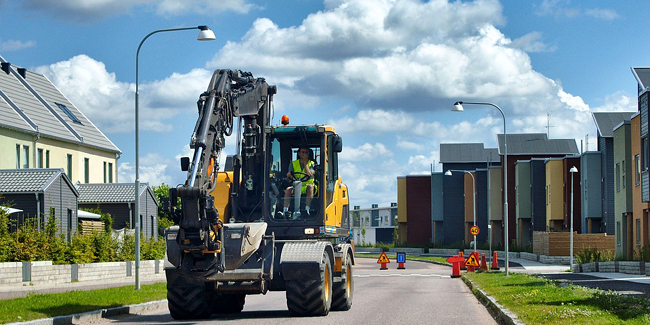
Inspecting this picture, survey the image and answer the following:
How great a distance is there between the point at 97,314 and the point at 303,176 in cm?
487

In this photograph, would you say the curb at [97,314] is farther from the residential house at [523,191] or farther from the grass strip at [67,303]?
the residential house at [523,191]

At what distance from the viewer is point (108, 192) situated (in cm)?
5425

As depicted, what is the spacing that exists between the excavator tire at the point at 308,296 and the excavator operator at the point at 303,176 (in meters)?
1.65

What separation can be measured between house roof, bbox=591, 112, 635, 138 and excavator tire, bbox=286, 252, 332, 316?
134ft

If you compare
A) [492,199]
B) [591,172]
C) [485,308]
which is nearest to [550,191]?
[591,172]

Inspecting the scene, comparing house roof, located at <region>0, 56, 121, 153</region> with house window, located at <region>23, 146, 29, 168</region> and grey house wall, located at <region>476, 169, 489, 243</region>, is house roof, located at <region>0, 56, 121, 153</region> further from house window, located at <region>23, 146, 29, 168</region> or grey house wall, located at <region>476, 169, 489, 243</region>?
grey house wall, located at <region>476, 169, 489, 243</region>

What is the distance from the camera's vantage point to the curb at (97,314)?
50.8ft

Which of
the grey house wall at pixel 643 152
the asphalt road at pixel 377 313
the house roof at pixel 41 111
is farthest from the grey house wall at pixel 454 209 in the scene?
the asphalt road at pixel 377 313

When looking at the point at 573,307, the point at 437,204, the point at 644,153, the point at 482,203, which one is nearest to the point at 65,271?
the point at 573,307

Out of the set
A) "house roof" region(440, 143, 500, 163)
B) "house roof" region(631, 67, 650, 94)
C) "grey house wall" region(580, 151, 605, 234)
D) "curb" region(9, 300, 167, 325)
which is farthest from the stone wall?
"house roof" region(440, 143, 500, 163)

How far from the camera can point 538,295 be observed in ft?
66.1

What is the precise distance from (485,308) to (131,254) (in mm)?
21069

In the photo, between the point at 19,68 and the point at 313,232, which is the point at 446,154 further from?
the point at 313,232

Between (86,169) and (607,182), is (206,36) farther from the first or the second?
(86,169)
